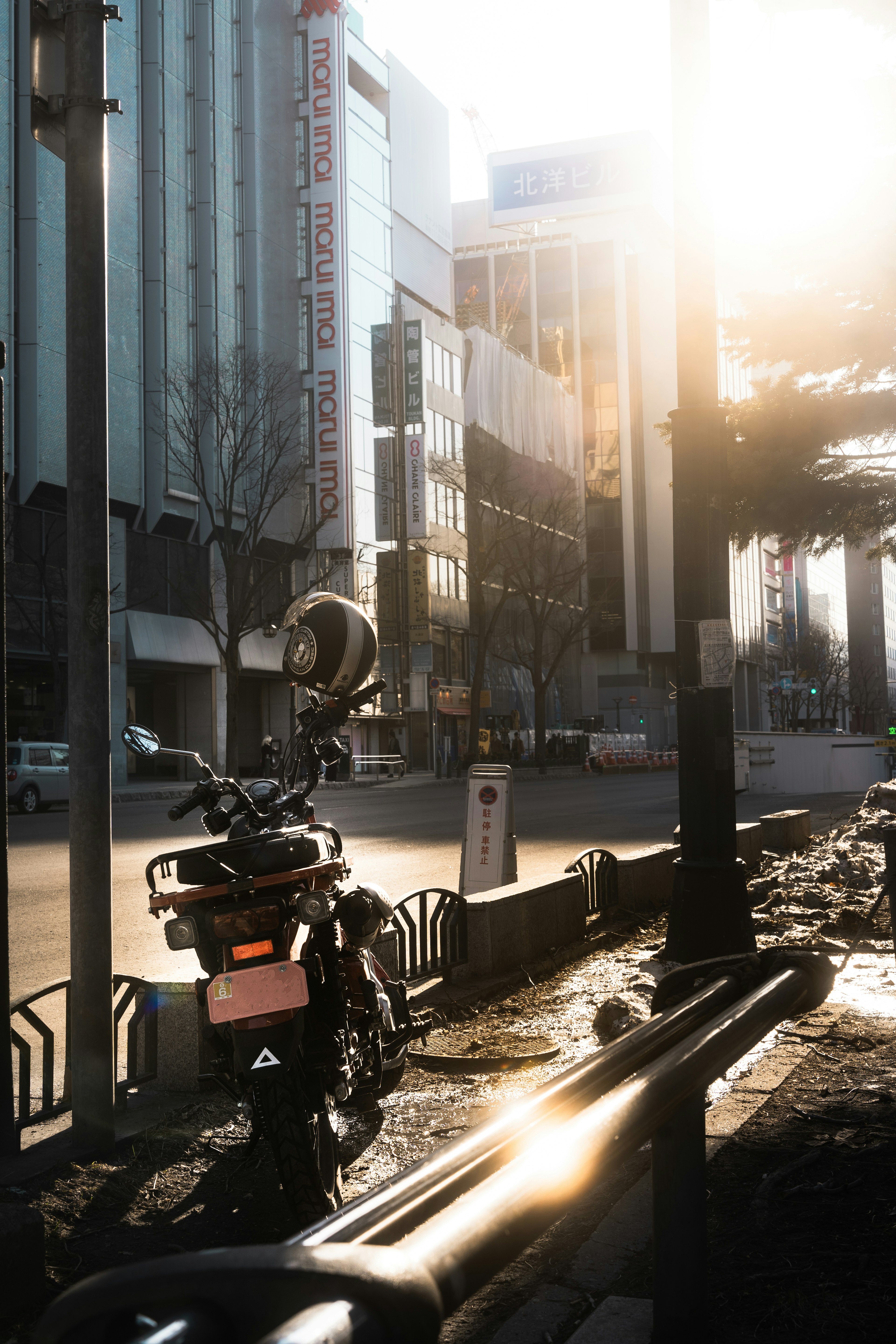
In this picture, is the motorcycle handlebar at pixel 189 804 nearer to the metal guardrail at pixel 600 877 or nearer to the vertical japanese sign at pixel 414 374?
the metal guardrail at pixel 600 877

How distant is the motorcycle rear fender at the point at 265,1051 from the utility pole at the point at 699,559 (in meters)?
3.99

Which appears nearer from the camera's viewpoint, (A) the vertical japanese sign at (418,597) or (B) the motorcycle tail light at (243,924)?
(B) the motorcycle tail light at (243,924)

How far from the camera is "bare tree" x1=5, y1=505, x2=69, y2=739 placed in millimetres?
31391

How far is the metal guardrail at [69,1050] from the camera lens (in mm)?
4711

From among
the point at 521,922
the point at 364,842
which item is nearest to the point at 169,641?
the point at 364,842

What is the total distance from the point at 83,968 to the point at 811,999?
8.45 feet

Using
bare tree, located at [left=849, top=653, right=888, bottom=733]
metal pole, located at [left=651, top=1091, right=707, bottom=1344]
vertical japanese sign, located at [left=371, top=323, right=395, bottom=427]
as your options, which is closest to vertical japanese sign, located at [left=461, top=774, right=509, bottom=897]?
metal pole, located at [left=651, top=1091, right=707, bottom=1344]

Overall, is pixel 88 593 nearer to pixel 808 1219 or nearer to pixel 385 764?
pixel 808 1219

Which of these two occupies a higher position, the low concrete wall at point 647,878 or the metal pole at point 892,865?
the metal pole at point 892,865

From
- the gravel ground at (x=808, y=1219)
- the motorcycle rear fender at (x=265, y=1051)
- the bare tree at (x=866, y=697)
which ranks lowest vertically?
the gravel ground at (x=808, y=1219)

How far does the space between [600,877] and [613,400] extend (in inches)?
3228

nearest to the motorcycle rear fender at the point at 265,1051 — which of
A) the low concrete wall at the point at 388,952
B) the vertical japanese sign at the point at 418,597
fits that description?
the low concrete wall at the point at 388,952

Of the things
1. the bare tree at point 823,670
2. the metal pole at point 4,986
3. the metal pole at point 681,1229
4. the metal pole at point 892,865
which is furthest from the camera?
the bare tree at point 823,670

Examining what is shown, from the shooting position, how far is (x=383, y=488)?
161ft
